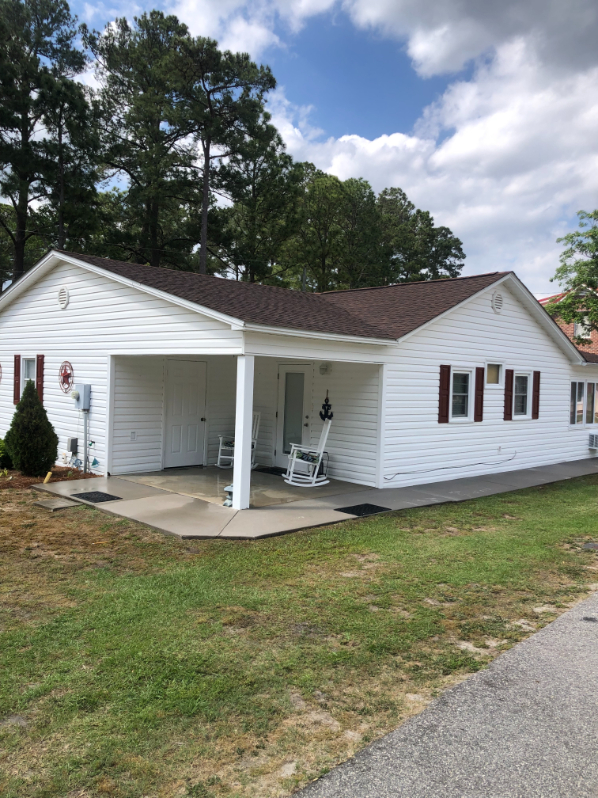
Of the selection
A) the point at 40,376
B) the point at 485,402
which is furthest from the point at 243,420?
the point at 40,376

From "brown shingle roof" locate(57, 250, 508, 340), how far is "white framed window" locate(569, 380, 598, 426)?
5179 mm

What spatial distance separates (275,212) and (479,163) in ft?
36.3

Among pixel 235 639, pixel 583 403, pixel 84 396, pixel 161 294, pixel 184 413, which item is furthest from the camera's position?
pixel 583 403

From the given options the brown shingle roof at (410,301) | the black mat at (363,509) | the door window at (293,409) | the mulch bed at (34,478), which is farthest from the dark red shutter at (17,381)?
the black mat at (363,509)

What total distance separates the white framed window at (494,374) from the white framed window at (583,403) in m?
3.80

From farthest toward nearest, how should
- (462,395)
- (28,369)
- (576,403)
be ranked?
(576,403) < (28,369) < (462,395)

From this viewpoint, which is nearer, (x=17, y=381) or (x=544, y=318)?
(x=17, y=381)

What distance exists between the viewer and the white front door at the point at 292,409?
11750 mm

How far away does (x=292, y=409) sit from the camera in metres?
12.1

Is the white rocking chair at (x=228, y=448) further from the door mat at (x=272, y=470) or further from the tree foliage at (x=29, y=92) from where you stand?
the tree foliage at (x=29, y=92)

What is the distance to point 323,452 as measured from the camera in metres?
11.1

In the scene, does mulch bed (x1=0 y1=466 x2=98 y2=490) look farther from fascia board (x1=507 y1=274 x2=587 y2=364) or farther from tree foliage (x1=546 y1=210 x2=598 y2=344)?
tree foliage (x1=546 y1=210 x2=598 y2=344)

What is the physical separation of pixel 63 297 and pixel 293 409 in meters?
5.17

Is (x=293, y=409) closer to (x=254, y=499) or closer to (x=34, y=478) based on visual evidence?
(x=254, y=499)
